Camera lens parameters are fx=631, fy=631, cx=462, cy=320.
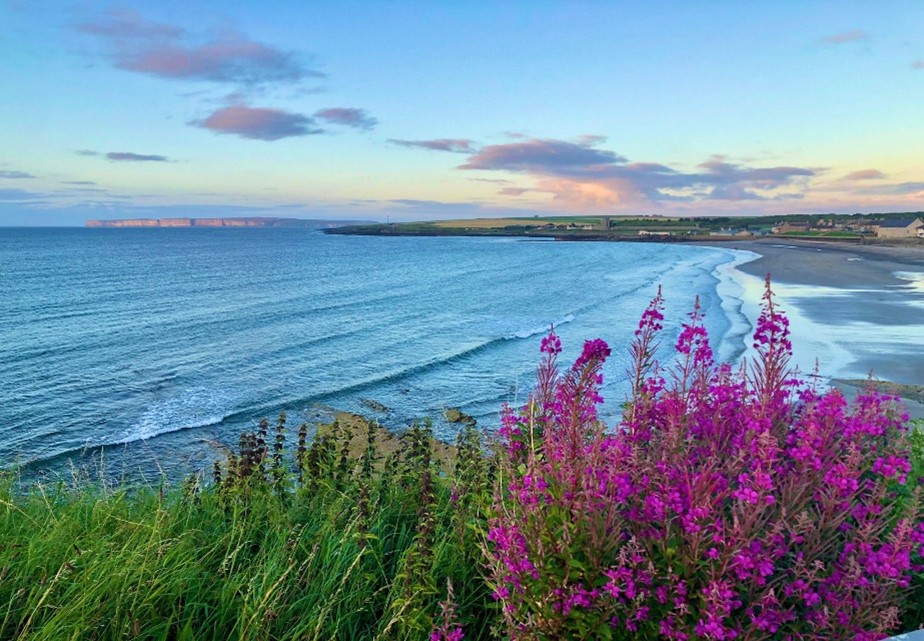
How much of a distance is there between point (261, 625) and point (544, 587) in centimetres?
188

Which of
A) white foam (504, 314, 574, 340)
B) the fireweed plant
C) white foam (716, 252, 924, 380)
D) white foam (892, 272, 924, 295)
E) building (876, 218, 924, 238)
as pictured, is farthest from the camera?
building (876, 218, 924, 238)

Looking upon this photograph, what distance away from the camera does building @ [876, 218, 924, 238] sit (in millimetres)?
123375

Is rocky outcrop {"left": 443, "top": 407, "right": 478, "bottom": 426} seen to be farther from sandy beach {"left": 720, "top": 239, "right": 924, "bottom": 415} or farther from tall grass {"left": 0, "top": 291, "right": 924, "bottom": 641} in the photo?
tall grass {"left": 0, "top": 291, "right": 924, "bottom": 641}

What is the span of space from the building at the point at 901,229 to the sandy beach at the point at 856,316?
71.4 m

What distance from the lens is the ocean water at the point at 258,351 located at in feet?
56.4

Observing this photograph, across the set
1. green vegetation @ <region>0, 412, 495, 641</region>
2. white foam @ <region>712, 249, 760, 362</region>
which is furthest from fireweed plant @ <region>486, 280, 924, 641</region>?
white foam @ <region>712, 249, 760, 362</region>

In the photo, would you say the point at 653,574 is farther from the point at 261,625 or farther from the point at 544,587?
the point at 261,625

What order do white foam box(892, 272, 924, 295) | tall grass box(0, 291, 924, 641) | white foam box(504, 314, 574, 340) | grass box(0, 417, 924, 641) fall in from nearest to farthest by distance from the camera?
tall grass box(0, 291, 924, 641), grass box(0, 417, 924, 641), white foam box(504, 314, 574, 340), white foam box(892, 272, 924, 295)

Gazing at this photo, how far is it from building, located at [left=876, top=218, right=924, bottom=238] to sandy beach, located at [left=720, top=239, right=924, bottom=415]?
71.4 m

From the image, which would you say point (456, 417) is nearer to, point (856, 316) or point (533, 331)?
point (533, 331)

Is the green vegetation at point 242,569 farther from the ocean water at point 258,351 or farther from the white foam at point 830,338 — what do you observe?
the white foam at point 830,338

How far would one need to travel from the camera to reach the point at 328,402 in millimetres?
19469

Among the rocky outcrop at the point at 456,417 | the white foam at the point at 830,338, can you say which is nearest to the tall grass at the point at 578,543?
the white foam at the point at 830,338

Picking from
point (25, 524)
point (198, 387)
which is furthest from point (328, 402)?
point (25, 524)
